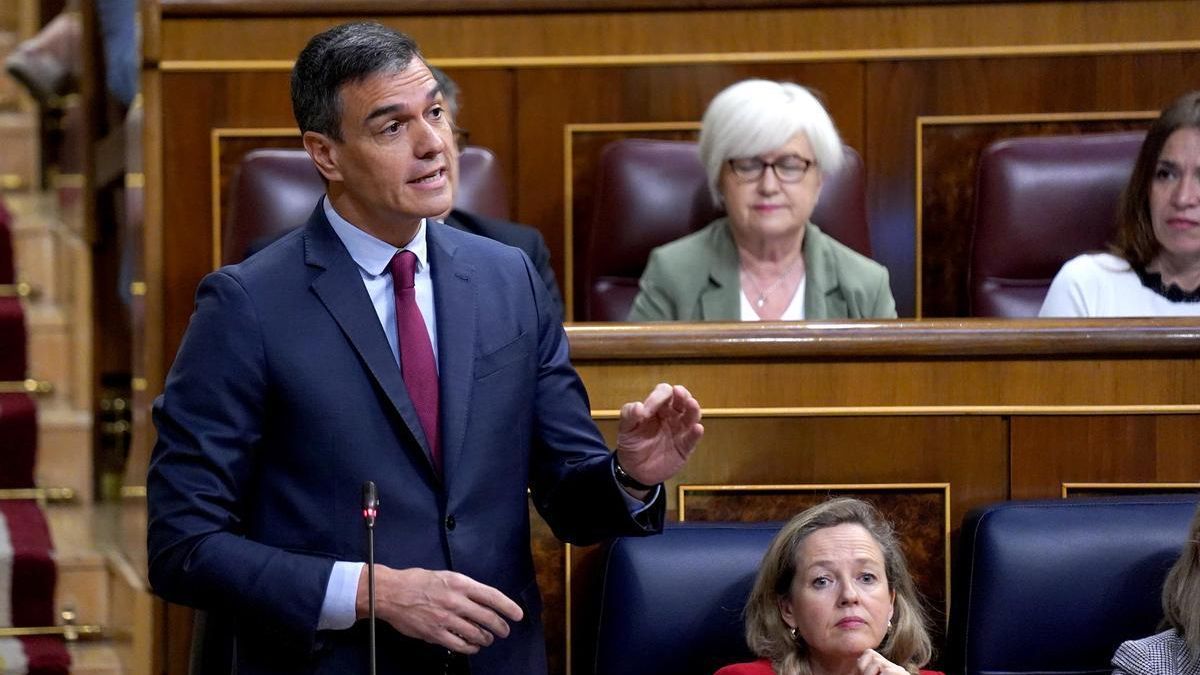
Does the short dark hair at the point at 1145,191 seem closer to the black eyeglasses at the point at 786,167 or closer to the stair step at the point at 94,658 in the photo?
the black eyeglasses at the point at 786,167

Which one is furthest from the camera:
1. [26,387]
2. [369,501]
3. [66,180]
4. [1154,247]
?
[66,180]

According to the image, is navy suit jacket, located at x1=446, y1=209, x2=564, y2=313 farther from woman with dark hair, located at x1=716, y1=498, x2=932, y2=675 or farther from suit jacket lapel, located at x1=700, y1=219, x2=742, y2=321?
woman with dark hair, located at x1=716, y1=498, x2=932, y2=675

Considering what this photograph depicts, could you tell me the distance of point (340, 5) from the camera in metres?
1.76

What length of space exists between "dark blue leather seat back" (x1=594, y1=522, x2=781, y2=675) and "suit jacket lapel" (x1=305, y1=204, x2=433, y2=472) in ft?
0.97

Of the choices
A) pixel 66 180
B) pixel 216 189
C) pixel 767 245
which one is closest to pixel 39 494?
pixel 216 189

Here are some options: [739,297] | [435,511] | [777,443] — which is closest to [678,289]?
[739,297]

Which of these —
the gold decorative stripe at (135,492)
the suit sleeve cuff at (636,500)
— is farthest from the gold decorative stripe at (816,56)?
the suit sleeve cuff at (636,500)

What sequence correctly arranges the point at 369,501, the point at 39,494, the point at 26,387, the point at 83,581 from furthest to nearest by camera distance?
the point at 26,387, the point at 39,494, the point at 83,581, the point at 369,501

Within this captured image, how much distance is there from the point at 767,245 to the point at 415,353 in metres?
0.79

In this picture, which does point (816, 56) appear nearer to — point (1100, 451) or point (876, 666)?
point (1100, 451)

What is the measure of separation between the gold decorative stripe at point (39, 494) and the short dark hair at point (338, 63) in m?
1.15

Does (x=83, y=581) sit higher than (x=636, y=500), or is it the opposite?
(x=636, y=500)

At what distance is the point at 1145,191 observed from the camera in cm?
154

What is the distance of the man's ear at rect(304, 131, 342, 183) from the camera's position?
0.88 meters
